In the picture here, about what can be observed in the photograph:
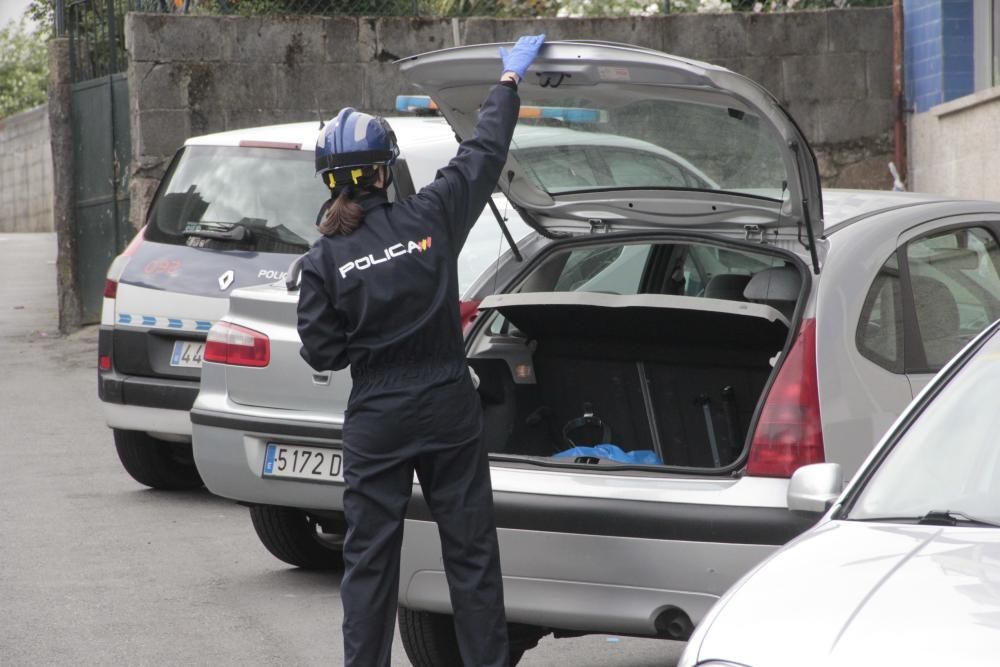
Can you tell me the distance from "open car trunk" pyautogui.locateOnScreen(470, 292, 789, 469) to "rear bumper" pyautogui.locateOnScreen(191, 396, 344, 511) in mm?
895

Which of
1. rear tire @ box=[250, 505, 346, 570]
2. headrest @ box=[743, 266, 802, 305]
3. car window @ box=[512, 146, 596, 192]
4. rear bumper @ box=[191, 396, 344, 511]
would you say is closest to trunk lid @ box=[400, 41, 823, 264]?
car window @ box=[512, 146, 596, 192]

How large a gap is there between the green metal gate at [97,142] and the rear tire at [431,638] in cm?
1012

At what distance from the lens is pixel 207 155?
8.09 meters

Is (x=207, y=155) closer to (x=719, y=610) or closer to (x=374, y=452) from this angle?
(x=374, y=452)

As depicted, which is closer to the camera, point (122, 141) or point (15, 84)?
point (122, 141)

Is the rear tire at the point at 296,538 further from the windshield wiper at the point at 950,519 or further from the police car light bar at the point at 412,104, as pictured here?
the windshield wiper at the point at 950,519

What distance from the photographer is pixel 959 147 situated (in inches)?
486

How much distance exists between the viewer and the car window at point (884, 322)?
442cm

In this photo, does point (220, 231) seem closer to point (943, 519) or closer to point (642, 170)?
point (642, 170)

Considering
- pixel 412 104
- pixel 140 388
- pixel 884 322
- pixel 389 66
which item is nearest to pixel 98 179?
pixel 389 66

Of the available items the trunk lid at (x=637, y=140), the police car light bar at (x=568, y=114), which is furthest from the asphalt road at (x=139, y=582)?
the police car light bar at (x=568, y=114)

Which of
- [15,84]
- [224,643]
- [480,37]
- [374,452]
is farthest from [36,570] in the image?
[15,84]

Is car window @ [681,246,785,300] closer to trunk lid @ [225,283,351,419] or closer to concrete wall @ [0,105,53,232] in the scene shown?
trunk lid @ [225,283,351,419]

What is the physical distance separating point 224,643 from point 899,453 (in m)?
2.93
